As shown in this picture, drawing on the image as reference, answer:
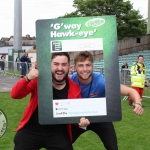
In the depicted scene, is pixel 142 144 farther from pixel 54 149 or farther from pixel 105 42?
pixel 105 42

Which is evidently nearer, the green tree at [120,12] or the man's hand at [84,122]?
the man's hand at [84,122]

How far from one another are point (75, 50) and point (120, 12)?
45.1m

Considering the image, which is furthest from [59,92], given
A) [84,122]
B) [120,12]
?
[120,12]

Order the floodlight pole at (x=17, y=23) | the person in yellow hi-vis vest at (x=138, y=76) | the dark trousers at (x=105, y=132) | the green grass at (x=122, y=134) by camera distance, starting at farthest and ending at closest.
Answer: the floodlight pole at (x=17, y=23), the person in yellow hi-vis vest at (x=138, y=76), the green grass at (x=122, y=134), the dark trousers at (x=105, y=132)

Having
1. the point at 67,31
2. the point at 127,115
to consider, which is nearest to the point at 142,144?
the point at 127,115

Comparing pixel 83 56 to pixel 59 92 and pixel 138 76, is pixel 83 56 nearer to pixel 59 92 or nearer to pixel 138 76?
pixel 59 92

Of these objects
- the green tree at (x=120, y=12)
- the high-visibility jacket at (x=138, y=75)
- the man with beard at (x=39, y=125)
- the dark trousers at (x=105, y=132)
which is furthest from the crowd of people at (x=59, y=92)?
the green tree at (x=120, y=12)

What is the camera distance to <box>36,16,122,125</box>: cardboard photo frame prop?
9.57 ft

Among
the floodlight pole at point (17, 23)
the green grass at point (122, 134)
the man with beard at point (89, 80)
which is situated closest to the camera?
the man with beard at point (89, 80)

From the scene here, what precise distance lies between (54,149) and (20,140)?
336mm

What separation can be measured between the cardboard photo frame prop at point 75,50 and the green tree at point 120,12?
43.5m

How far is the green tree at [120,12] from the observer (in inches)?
1818

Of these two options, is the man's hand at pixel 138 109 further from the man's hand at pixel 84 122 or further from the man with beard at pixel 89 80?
the man's hand at pixel 84 122

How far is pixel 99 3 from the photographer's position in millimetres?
46281
